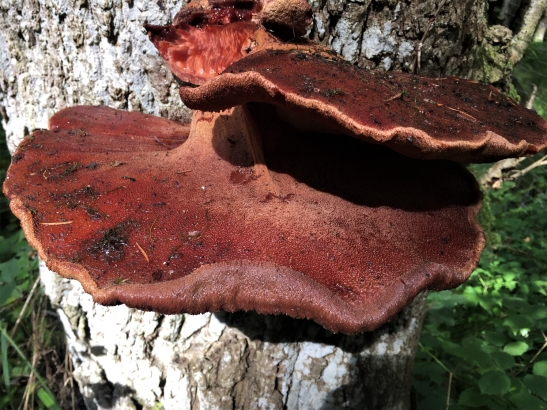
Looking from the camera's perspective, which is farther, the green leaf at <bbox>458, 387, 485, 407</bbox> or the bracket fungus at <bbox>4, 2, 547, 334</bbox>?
the green leaf at <bbox>458, 387, 485, 407</bbox>

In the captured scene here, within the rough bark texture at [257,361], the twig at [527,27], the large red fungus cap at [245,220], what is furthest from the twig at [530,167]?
the large red fungus cap at [245,220]

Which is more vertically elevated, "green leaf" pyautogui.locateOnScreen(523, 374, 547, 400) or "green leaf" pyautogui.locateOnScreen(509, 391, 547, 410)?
"green leaf" pyautogui.locateOnScreen(523, 374, 547, 400)

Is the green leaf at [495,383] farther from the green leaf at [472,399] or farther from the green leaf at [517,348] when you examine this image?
the green leaf at [517,348]

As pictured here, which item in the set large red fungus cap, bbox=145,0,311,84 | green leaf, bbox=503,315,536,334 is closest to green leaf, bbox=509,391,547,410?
green leaf, bbox=503,315,536,334

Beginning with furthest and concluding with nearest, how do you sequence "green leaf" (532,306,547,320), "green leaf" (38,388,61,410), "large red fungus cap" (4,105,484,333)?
1. "green leaf" (532,306,547,320)
2. "green leaf" (38,388,61,410)
3. "large red fungus cap" (4,105,484,333)

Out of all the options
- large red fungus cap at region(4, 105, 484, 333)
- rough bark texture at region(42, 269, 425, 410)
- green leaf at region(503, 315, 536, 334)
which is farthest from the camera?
green leaf at region(503, 315, 536, 334)

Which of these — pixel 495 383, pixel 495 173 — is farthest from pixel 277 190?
pixel 495 173

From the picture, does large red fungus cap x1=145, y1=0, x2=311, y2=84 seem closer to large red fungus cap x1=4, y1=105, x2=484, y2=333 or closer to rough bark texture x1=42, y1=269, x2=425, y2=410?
large red fungus cap x1=4, y1=105, x2=484, y2=333

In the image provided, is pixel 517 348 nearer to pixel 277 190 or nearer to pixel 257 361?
pixel 257 361
